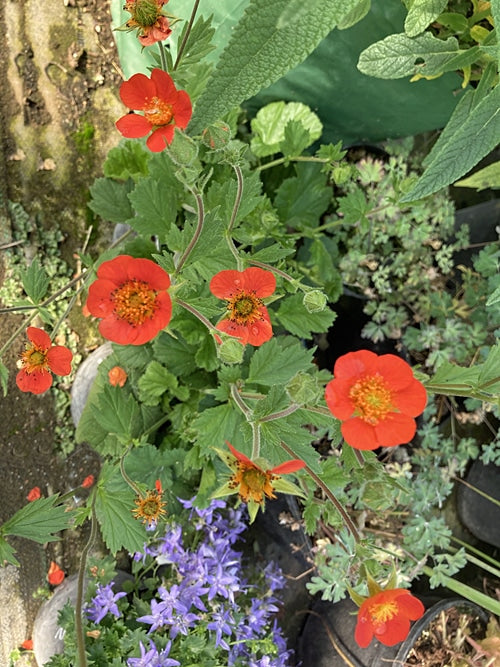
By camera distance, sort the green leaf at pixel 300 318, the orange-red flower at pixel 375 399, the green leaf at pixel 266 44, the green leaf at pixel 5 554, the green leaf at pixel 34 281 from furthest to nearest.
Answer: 1. the green leaf at pixel 300 318
2. the green leaf at pixel 34 281
3. the green leaf at pixel 5 554
4. the orange-red flower at pixel 375 399
5. the green leaf at pixel 266 44

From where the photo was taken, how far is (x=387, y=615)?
801 millimetres

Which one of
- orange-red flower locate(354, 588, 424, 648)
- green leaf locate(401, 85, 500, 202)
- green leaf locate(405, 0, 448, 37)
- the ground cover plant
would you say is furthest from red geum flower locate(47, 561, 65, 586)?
green leaf locate(405, 0, 448, 37)

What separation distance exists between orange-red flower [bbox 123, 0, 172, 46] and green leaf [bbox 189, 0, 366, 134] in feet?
0.96

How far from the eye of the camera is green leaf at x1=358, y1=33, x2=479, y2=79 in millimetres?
863

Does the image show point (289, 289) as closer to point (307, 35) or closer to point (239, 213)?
point (239, 213)

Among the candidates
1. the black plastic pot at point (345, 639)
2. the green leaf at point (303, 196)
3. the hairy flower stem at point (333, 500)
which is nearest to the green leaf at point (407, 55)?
the green leaf at point (303, 196)

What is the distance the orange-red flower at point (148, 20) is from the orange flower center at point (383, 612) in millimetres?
858

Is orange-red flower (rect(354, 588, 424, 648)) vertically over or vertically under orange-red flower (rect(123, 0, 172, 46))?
under

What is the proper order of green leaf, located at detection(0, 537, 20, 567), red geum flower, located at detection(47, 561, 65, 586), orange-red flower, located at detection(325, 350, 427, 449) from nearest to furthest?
1. orange-red flower, located at detection(325, 350, 427, 449)
2. green leaf, located at detection(0, 537, 20, 567)
3. red geum flower, located at detection(47, 561, 65, 586)

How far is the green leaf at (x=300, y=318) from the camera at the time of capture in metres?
1.19

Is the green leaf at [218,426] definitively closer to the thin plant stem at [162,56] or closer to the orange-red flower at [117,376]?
the orange-red flower at [117,376]

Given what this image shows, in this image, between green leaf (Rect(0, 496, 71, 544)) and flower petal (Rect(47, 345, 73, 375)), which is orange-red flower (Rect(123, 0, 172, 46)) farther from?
green leaf (Rect(0, 496, 71, 544))

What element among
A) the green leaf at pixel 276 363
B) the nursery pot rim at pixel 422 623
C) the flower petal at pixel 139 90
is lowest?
the nursery pot rim at pixel 422 623

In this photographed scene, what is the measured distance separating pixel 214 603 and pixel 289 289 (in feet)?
2.42
